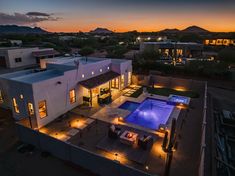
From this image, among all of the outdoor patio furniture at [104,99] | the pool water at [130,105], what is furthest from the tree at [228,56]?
the outdoor patio furniture at [104,99]

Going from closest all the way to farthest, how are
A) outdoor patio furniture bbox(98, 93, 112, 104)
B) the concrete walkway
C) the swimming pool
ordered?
1. the concrete walkway
2. the swimming pool
3. outdoor patio furniture bbox(98, 93, 112, 104)

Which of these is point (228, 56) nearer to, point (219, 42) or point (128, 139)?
point (128, 139)

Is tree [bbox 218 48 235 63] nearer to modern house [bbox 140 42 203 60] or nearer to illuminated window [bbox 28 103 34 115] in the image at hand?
modern house [bbox 140 42 203 60]

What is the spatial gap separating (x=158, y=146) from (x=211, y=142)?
11.4 feet

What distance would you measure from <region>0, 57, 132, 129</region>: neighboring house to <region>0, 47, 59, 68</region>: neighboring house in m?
15.0

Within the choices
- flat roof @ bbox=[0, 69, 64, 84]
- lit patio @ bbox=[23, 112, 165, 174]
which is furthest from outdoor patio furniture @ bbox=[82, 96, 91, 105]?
flat roof @ bbox=[0, 69, 64, 84]

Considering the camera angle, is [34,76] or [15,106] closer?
[15,106]

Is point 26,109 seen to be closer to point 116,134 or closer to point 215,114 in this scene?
point 116,134

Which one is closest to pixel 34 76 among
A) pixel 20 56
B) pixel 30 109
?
pixel 30 109

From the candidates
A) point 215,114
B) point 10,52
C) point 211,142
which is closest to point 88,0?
point 10,52

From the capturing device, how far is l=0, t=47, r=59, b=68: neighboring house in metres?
27.4

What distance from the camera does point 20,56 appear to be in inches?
1149

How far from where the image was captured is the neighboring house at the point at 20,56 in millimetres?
27406

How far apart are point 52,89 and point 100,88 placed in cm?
640
